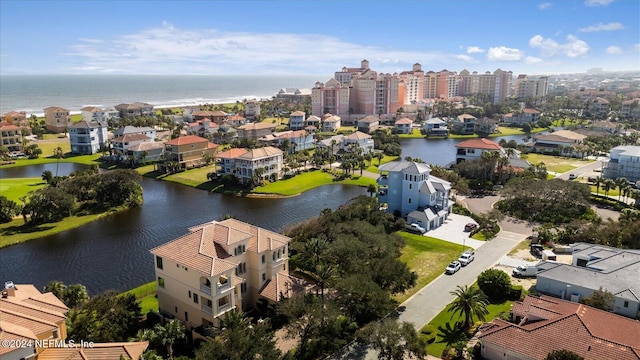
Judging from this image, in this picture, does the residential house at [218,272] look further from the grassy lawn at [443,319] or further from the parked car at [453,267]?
the parked car at [453,267]

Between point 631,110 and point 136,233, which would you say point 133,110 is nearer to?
point 136,233

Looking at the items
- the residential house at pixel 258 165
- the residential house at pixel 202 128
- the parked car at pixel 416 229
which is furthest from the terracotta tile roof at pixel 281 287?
the residential house at pixel 202 128

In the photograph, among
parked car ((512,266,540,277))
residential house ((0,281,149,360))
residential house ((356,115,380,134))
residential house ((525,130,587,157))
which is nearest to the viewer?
residential house ((0,281,149,360))

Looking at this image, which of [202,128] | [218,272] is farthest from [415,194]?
[202,128]

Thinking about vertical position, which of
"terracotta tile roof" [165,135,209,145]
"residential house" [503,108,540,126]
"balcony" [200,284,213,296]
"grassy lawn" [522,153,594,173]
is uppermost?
"residential house" [503,108,540,126]

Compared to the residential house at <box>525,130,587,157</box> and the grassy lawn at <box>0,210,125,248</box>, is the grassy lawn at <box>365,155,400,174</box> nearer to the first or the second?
the residential house at <box>525,130,587,157</box>

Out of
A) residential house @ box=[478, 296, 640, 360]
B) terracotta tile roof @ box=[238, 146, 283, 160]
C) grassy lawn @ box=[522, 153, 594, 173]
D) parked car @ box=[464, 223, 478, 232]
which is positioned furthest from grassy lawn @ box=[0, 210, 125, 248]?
grassy lawn @ box=[522, 153, 594, 173]
